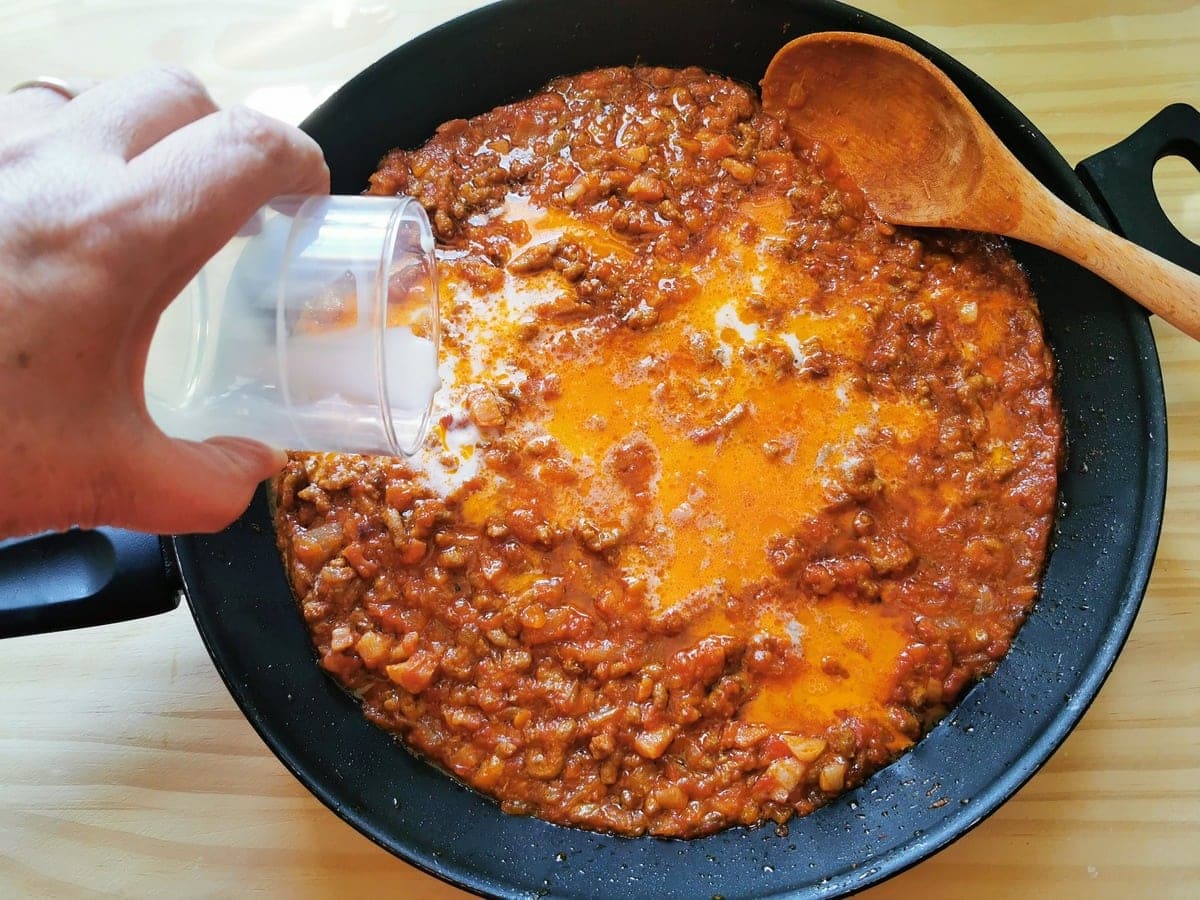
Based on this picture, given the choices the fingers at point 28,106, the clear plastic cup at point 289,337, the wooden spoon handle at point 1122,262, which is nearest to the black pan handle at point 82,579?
the clear plastic cup at point 289,337

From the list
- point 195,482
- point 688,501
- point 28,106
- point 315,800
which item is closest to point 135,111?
point 28,106

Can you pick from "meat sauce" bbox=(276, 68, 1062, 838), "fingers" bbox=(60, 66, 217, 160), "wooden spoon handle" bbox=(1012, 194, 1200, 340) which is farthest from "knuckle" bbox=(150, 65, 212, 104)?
"wooden spoon handle" bbox=(1012, 194, 1200, 340)

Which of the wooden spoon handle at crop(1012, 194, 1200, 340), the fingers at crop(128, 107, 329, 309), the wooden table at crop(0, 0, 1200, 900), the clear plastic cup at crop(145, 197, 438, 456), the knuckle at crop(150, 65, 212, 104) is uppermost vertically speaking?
the knuckle at crop(150, 65, 212, 104)

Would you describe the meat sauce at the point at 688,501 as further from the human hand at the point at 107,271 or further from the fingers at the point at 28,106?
the fingers at the point at 28,106

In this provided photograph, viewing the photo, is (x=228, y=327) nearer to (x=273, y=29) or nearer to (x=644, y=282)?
(x=644, y=282)

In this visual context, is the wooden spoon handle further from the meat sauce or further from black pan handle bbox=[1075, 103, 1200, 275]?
the meat sauce

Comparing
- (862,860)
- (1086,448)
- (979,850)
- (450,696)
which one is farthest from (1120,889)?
(450,696)

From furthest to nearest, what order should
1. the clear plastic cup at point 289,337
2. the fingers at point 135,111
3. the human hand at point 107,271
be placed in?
the clear plastic cup at point 289,337, the fingers at point 135,111, the human hand at point 107,271
